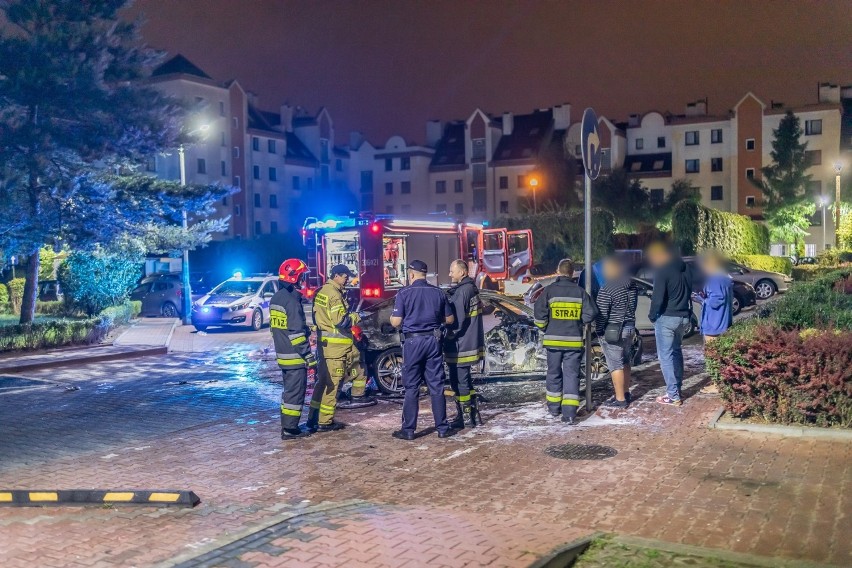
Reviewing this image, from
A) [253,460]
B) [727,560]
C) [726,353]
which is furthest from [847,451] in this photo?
[253,460]

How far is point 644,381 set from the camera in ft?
37.4

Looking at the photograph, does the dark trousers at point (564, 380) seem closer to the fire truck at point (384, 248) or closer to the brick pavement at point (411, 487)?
the brick pavement at point (411, 487)

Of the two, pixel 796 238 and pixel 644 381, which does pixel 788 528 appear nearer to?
pixel 644 381

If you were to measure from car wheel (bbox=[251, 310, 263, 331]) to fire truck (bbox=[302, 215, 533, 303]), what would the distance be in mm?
1562

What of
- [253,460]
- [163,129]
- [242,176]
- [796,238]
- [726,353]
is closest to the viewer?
[253,460]

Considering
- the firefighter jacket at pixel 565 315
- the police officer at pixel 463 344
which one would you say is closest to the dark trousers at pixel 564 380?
the firefighter jacket at pixel 565 315

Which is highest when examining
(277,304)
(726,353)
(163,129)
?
(163,129)

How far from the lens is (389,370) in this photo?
1089 cm

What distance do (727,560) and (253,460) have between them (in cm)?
441

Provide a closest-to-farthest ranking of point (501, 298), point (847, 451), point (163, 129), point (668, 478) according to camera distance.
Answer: point (668, 478), point (847, 451), point (501, 298), point (163, 129)

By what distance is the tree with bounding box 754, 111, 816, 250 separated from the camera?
181 ft

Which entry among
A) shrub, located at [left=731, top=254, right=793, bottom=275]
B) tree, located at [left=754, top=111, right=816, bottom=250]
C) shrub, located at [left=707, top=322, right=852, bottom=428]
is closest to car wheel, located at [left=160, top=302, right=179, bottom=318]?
shrub, located at [left=707, top=322, right=852, bottom=428]

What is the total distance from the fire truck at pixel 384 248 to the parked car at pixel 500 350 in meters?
7.78

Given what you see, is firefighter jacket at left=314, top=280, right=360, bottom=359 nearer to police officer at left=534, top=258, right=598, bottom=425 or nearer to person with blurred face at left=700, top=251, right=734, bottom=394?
police officer at left=534, top=258, right=598, bottom=425
